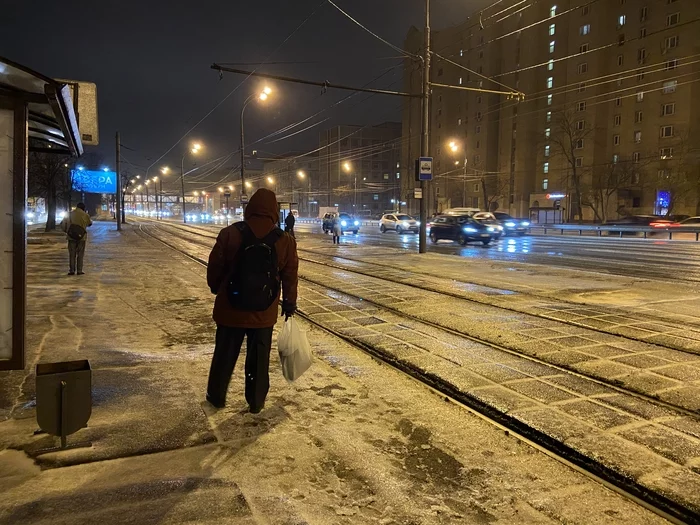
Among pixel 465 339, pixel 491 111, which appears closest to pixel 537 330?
pixel 465 339

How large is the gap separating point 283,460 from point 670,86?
68.2 metres

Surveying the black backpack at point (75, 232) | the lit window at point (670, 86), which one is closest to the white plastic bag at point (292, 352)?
the black backpack at point (75, 232)

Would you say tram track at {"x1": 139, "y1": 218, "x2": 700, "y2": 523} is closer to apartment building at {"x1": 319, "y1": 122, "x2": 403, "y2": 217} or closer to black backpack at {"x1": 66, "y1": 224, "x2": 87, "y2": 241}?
black backpack at {"x1": 66, "y1": 224, "x2": 87, "y2": 241}

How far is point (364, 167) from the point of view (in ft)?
376

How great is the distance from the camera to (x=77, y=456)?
3531mm

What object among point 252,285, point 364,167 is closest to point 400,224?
point 252,285

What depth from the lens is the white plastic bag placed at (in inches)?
171

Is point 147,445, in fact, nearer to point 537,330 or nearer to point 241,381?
point 241,381

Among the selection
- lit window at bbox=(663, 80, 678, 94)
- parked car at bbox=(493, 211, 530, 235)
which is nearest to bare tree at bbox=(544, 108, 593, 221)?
lit window at bbox=(663, 80, 678, 94)

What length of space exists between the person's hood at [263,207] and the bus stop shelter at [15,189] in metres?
1.58

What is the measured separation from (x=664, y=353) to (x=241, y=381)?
4949 mm

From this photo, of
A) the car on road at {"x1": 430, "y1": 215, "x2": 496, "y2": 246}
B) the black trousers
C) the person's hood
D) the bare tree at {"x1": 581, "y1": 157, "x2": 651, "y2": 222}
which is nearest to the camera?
the person's hood

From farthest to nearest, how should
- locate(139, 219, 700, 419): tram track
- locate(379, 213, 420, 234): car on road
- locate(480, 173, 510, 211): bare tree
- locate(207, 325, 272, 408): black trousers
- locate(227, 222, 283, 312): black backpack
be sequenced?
locate(480, 173, 510, 211): bare tree < locate(379, 213, 420, 234): car on road < locate(139, 219, 700, 419): tram track < locate(207, 325, 272, 408): black trousers < locate(227, 222, 283, 312): black backpack

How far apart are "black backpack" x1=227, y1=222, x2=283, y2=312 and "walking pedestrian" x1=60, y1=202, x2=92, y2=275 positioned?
10128 mm
